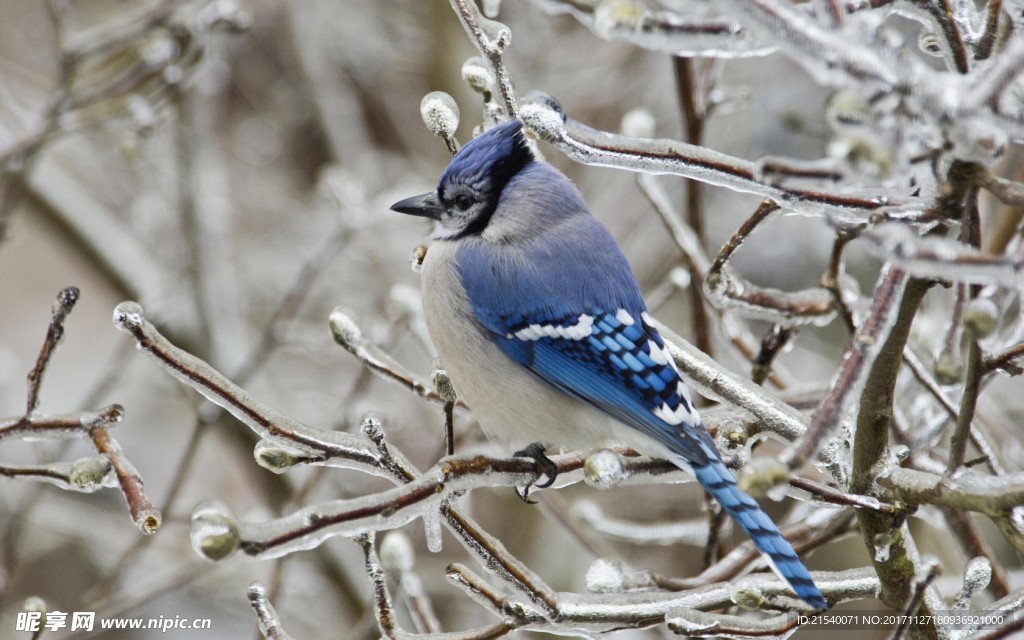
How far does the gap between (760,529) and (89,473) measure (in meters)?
1.32

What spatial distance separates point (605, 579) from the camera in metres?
2.25

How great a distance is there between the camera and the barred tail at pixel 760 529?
178cm

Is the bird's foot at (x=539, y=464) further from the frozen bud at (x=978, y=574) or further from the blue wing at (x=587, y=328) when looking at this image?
the frozen bud at (x=978, y=574)

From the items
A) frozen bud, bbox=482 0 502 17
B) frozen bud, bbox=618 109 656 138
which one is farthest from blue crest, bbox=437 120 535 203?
frozen bud, bbox=618 109 656 138

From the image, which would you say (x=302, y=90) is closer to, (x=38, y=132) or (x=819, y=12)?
(x=38, y=132)

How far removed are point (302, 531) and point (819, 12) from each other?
1090 mm

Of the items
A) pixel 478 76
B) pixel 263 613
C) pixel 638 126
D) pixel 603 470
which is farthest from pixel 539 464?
pixel 638 126

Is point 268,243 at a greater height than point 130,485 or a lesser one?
greater

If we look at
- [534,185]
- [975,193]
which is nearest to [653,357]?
[534,185]

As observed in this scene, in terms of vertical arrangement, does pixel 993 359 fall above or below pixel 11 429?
below

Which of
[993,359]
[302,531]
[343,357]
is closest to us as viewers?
[302,531]

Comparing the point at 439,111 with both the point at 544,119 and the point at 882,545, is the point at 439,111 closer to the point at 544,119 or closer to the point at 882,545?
the point at 544,119

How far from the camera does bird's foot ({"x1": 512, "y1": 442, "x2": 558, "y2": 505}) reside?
2219 mm

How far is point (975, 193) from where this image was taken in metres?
1.47
